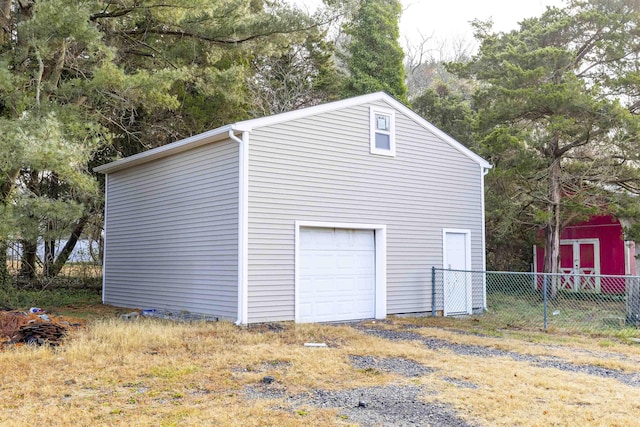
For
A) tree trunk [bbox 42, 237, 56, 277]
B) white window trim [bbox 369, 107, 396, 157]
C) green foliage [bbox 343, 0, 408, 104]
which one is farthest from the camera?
green foliage [bbox 343, 0, 408, 104]

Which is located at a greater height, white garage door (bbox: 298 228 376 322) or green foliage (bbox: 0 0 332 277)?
green foliage (bbox: 0 0 332 277)

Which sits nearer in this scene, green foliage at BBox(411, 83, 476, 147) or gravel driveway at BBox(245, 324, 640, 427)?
gravel driveway at BBox(245, 324, 640, 427)

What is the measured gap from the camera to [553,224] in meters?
16.4

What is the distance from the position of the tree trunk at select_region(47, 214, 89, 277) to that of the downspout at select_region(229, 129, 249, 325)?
26.4 feet

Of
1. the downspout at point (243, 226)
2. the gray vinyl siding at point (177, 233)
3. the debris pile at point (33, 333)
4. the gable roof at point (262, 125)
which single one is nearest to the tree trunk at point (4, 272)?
the gray vinyl siding at point (177, 233)

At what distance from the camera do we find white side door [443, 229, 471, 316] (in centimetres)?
1256

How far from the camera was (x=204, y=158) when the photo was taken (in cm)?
1095

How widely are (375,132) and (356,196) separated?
143cm

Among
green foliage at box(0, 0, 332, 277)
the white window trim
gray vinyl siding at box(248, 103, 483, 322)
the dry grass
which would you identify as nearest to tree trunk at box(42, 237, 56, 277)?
green foliage at box(0, 0, 332, 277)

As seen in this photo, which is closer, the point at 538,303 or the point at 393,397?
the point at 393,397

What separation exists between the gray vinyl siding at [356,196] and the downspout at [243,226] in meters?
0.10

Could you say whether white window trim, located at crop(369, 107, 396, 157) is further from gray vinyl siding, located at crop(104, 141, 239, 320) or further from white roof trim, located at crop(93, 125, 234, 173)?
white roof trim, located at crop(93, 125, 234, 173)

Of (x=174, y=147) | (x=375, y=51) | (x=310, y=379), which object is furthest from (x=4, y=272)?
(x=375, y=51)

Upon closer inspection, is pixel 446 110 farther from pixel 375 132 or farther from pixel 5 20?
pixel 5 20
